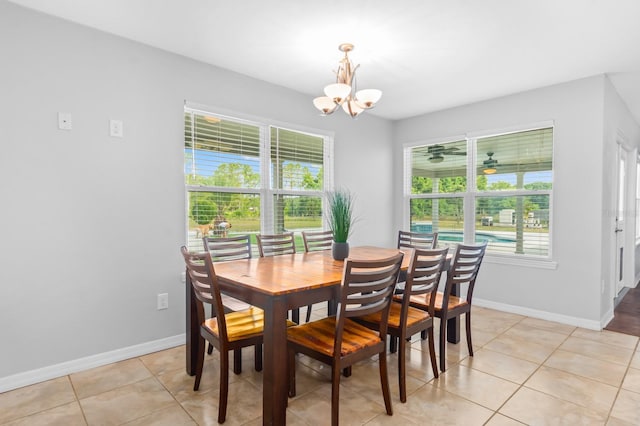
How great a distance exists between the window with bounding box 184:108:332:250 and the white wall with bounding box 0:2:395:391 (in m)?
0.17

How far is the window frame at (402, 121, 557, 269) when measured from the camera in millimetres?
3775

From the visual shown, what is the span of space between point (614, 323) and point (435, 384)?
2.61 meters

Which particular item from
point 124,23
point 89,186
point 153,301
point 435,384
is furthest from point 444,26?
point 153,301

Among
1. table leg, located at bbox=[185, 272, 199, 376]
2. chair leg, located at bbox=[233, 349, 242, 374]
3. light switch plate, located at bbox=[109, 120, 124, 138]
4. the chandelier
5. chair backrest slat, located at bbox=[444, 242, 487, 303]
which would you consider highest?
the chandelier

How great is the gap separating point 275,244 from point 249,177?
2.55 ft

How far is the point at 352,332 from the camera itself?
2.08 meters

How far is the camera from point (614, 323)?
3.62 metres

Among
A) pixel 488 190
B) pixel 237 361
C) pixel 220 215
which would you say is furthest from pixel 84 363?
pixel 488 190

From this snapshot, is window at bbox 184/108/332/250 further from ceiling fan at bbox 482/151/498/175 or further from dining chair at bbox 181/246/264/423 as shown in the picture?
ceiling fan at bbox 482/151/498/175

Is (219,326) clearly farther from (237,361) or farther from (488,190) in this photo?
(488,190)

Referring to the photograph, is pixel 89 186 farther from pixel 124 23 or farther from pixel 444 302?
pixel 444 302

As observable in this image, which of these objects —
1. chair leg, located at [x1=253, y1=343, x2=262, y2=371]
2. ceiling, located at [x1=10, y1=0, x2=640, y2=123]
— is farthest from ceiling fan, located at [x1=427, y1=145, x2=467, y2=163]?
chair leg, located at [x1=253, y1=343, x2=262, y2=371]

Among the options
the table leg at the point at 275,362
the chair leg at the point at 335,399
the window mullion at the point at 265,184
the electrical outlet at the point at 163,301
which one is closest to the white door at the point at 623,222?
the window mullion at the point at 265,184

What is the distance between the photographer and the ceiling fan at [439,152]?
4.62 meters
